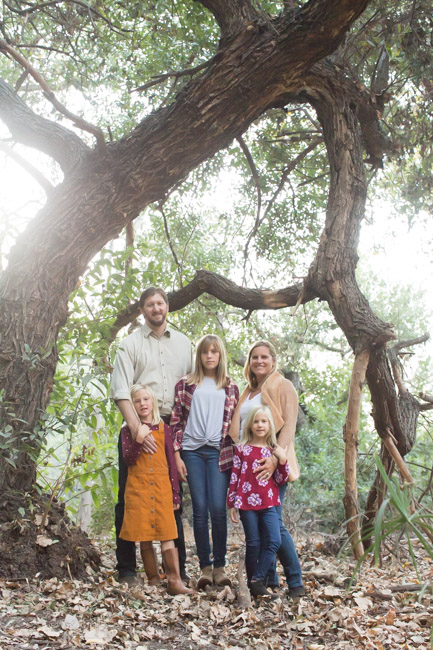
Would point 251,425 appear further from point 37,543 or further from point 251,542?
point 37,543

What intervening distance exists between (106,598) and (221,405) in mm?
1470

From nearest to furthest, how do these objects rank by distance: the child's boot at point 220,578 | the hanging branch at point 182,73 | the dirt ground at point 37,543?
the dirt ground at point 37,543 < the child's boot at point 220,578 < the hanging branch at point 182,73

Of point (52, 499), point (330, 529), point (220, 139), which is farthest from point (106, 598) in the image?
point (330, 529)

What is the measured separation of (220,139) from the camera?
484cm

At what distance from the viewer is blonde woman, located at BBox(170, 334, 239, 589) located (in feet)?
13.4

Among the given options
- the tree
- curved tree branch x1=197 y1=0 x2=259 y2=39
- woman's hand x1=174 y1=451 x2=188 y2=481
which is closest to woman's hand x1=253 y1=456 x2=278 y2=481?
woman's hand x1=174 y1=451 x2=188 y2=481

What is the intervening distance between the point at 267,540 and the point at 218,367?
1251 millimetres

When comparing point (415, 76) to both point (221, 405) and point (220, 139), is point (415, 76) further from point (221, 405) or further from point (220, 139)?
point (221, 405)

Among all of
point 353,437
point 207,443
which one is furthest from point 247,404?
point 353,437

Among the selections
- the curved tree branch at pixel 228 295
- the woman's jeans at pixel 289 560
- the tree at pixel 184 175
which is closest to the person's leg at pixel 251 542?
the woman's jeans at pixel 289 560

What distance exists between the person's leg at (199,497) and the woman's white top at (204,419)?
0.08 metres

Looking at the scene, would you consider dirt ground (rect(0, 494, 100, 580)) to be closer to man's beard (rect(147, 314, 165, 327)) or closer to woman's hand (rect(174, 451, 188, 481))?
woman's hand (rect(174, 451, 188, 481))

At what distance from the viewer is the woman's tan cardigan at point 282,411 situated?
13.8 ft

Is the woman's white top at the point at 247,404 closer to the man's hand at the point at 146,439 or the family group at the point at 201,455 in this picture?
the family group at the point at 201,455
